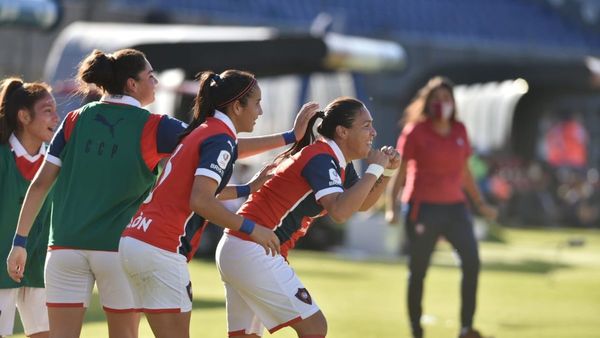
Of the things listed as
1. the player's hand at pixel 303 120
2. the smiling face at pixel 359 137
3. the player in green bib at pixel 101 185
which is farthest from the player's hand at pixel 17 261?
the smiling face at pixel 359 137

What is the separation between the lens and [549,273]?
706 inches

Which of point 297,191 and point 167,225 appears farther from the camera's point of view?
point 297,191

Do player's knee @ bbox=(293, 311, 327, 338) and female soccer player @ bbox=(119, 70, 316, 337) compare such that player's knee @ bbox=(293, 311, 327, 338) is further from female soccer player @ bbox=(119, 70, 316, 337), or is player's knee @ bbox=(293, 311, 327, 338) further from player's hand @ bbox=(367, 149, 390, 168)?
player's hand @ bbox=(367, 149, 390, 168)

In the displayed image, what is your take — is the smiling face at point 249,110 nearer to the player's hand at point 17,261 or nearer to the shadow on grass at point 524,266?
the player's hand at point 17,261

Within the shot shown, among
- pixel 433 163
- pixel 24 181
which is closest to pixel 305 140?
pixel 24 181

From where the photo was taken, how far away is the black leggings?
373 inches

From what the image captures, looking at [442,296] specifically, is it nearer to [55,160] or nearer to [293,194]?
[293,194]

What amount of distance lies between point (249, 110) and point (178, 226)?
605 millimetres

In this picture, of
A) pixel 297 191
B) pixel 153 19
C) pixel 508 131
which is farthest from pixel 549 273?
pixel 508 131

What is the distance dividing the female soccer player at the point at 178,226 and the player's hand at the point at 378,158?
2.20ft

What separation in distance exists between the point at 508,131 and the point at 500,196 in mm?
4608

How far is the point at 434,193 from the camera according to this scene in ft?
31.4

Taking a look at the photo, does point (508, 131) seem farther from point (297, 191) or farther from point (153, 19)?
point (297, 191)

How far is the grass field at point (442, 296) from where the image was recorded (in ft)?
34.8
